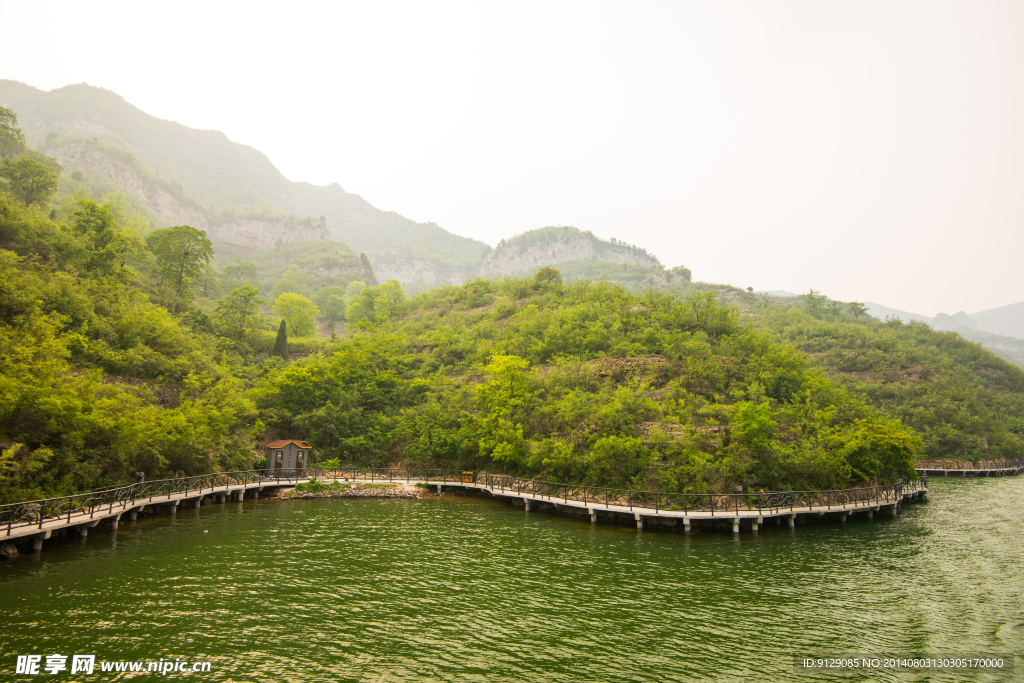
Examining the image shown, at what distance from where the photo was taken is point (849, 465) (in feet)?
104

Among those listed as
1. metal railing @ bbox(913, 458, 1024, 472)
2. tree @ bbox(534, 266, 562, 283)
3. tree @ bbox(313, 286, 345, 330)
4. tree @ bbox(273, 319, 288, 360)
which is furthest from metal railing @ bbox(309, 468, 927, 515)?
tree @ bbox(313, 286, 345, 330)

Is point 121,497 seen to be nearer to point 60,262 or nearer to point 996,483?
point 60,262

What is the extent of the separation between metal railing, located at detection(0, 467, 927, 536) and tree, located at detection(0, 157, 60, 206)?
123 feet

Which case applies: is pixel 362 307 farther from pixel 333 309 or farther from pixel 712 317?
pixel 712 317

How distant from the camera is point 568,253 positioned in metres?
184

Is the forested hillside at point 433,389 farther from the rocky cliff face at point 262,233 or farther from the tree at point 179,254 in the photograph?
the rocky cliff face at point 262,233

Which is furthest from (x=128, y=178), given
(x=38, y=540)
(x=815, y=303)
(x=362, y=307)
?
(x=815, y=303)

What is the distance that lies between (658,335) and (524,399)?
15.9m

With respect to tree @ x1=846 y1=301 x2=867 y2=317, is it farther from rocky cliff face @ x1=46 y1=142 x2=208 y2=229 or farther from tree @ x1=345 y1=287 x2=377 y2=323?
rocky cliff face @ x1=46 y1=142 x2=208 y2=229

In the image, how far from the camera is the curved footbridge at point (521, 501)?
20.3m

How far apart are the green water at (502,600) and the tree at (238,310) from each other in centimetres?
3295

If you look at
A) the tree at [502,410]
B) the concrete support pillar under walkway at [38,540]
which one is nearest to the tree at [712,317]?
the tree at [502,410]

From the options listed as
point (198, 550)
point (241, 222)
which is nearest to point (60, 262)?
point (198, 550)

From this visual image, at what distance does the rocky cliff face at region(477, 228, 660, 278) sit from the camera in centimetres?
18312
